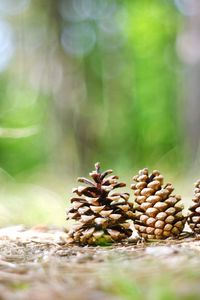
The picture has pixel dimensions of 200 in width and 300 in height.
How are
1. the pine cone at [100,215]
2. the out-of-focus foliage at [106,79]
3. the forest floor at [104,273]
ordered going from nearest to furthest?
the forest floor at [104,273] → the pine cone at [100,215] → the out-of-focus foliage at [106,79]

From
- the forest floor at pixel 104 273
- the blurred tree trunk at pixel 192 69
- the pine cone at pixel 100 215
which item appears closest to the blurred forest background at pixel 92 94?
the blurred tree trunk at pixel 192 69

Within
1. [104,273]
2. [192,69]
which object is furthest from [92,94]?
[104,273]

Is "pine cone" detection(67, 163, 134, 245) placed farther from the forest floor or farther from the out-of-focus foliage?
the out-of-focus foliage

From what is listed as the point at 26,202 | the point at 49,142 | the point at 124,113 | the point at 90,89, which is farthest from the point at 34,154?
the point at 26,202

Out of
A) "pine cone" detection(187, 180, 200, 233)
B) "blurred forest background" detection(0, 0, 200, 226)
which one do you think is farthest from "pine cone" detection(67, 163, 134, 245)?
"blurred forest background" detection(0, 0, 200, 226)

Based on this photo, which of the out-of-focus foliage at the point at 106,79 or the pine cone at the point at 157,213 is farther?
the out-of-focus foliage at the point at 106,79

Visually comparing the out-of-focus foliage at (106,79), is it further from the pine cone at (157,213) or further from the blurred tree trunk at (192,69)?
the pine cone at (157,213)

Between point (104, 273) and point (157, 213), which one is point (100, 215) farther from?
point (104, 273)
